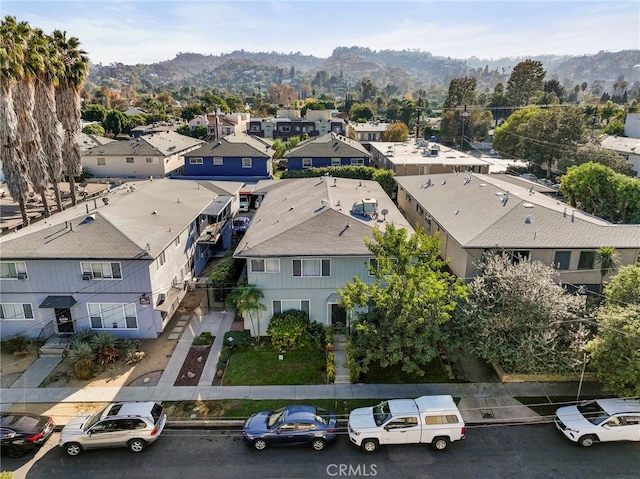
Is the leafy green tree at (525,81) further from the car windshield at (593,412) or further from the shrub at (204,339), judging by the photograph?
the shrub at (204,339)

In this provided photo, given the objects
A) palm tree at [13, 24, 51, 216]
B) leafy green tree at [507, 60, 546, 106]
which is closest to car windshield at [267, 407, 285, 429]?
palm tree at [13, 24, 51, 216]

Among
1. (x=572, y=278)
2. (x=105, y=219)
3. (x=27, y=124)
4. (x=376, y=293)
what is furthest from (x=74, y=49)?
(x=572, y=278)


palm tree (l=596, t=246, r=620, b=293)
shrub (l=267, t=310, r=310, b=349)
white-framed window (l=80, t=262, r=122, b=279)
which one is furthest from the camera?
shrub (l=267, t=310, r=310, b=349)

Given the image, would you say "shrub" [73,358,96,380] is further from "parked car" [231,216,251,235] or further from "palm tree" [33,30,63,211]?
"palm tree" [33,30,63,211]

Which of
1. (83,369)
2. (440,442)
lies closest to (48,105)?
(83,369)

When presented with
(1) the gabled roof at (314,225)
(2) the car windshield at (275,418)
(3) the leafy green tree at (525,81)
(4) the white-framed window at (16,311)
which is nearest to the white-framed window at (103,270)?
(4) the white-framed window at (16,311)

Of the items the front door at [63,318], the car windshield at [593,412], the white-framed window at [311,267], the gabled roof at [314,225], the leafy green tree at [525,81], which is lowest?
the car windshield at [593,412]
